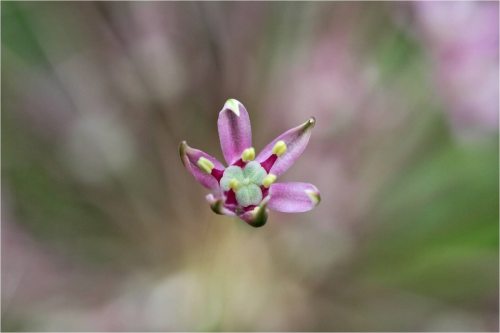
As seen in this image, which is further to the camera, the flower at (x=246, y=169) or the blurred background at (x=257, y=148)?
the blurred background at (x=257, y=148)

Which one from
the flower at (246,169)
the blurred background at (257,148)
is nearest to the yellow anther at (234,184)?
the flower at (246,169)

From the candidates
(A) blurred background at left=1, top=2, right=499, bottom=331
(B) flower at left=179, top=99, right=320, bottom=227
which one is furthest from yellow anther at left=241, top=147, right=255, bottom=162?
(A) blurred background at left=1, top=2, right=499, bottom=331

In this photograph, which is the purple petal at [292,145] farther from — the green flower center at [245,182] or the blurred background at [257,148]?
the blurred background at [257,148]

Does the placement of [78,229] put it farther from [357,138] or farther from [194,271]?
[357,138]

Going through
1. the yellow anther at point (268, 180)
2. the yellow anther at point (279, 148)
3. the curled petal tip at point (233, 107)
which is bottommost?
the yellow anther at point (268, 180)

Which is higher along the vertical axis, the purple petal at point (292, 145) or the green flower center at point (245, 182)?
the purple petal at point (292, 145)

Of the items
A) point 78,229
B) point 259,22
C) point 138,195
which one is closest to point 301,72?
point 259,22

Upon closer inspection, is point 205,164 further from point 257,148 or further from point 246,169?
point 257,148
